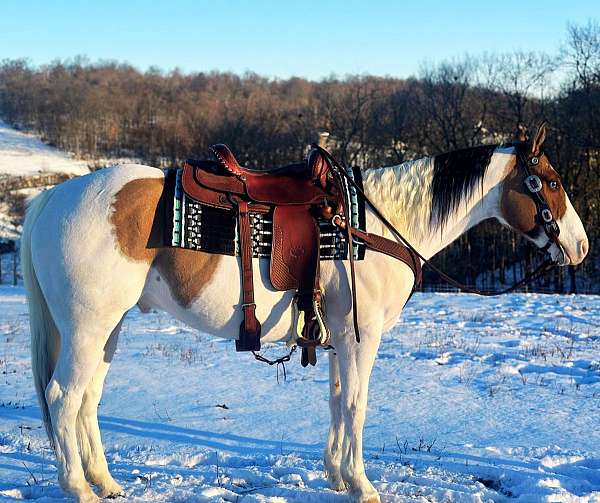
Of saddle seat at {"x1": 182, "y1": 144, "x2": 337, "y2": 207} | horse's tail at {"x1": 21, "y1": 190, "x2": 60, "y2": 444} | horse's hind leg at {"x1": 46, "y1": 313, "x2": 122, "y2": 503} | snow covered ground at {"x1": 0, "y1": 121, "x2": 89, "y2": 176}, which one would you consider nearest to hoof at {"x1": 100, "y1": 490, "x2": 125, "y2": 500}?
horse's hind leg at {"x1": 46, "y1": 313, "x2": 122, "y2": 503}

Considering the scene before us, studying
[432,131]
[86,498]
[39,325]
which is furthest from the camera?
[432,131]

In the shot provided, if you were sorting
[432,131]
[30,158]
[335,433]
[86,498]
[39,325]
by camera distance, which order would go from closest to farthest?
[86,498], [39,325], [335,433], [432,131], [30,158]

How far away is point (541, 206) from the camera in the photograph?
136 inches

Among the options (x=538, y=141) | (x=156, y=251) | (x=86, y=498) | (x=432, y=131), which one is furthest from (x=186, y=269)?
(x=432, y=131)

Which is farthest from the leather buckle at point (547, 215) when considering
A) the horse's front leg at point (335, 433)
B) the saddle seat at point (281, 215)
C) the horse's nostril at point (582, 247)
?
the horse's front leg at point (335, 433)

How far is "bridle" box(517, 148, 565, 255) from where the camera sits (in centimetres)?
343

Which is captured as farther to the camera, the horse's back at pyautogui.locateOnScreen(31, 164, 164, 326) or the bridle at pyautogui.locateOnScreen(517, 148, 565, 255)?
the bridle at pyautogui.locateOnScreen(517, 148, 565, 255)

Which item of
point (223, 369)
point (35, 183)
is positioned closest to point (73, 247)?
point (223, 369)

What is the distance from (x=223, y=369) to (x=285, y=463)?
2.57 meters

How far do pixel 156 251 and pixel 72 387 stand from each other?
0.89 meters

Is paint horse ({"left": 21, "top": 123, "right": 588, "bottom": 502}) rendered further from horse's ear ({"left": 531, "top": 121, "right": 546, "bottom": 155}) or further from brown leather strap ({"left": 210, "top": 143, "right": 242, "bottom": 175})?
brown leather strap ({"left": 210, "top": 143, "right": 242, "bottom": 175})

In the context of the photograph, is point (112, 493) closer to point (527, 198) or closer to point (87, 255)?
point (87, 255)

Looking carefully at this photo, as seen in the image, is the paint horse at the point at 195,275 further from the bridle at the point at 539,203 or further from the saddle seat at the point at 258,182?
the saddle seat at the point at 258,182

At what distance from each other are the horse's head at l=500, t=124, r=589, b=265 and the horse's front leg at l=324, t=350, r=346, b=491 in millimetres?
1423
